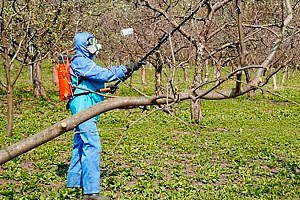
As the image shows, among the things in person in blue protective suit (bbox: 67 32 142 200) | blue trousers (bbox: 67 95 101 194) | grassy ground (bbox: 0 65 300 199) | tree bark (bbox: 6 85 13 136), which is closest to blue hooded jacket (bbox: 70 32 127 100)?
person in blue protective suit (bbox: 67 32 142 200)

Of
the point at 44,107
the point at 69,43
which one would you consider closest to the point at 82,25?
the point at 69,43

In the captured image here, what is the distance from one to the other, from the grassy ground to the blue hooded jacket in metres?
0.63

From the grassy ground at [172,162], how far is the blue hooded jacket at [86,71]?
0.63 meters

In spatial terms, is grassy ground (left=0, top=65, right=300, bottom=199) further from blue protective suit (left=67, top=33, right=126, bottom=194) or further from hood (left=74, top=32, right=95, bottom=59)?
hood (left=74, top=32, right=95, bottom=59)

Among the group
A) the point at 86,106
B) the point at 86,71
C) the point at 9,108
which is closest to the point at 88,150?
the point at 86,106

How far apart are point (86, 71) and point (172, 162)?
3920 mm

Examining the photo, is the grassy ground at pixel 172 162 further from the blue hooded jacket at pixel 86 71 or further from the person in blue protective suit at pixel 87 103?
the blue hooded jacket at pixel 86 71

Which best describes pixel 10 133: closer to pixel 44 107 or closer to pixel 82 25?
pixel 44 107

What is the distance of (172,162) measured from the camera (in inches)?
387

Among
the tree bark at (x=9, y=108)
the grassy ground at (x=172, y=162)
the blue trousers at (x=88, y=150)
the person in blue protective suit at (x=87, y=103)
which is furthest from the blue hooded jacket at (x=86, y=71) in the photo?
the tree bark at (x=9, y=108)

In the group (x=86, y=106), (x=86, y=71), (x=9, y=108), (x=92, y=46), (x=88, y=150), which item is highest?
(x=92, y=46)

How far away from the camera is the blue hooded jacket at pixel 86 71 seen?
247 inches

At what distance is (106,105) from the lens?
329cm

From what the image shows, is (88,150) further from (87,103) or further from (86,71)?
(86,71)
